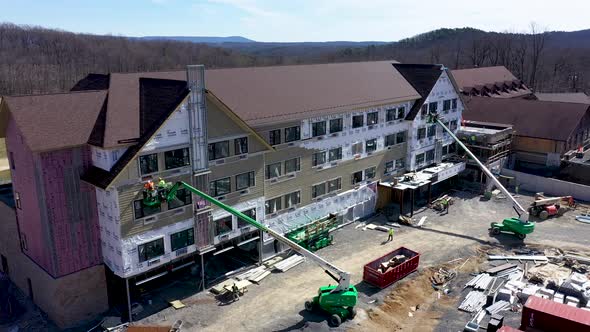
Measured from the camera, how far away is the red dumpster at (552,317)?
2606 cm

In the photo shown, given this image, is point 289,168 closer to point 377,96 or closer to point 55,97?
point 377,96

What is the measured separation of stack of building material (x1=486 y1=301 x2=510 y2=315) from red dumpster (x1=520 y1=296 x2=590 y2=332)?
230 centimetres

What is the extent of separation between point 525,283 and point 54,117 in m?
33.4

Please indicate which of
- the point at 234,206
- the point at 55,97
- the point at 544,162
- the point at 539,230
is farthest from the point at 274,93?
the point at 544,162

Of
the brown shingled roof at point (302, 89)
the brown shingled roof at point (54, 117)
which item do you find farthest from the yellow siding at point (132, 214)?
the brown shingled roof at point (302, 89)

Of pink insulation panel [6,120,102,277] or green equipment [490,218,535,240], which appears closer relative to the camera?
pink insulation panel [6,120,102,277]

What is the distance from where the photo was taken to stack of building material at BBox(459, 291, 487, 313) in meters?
31.2

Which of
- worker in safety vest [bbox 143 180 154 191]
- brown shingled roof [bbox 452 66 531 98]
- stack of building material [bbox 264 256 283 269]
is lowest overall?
stack of building material [bbox 264 256 283 269]

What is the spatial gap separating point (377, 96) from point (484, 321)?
24.2 m

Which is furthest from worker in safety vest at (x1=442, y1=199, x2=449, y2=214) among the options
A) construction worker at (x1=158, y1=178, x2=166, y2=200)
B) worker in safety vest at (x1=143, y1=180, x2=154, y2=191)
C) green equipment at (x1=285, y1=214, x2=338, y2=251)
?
worker in safety vest at (x1=143, y1=180, x2=154, y2=191)

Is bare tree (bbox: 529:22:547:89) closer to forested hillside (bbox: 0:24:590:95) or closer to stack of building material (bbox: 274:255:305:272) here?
forested hillside (bbox: 0:24:590:95)

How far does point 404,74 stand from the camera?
53438 millimetres

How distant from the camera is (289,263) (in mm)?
37375

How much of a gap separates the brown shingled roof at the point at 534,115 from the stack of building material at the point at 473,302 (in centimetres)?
3468
